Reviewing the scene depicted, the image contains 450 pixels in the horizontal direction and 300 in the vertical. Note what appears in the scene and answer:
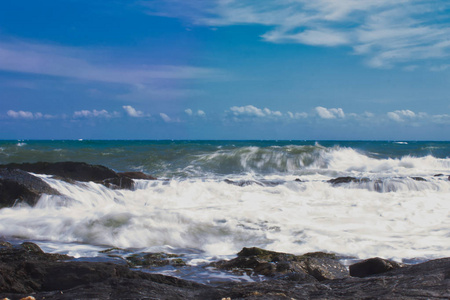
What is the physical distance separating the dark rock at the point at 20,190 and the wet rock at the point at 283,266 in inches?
199

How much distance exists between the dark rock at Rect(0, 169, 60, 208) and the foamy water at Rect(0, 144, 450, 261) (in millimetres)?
202

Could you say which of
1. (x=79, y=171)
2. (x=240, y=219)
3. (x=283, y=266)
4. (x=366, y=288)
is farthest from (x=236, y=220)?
(x=79, y=171)

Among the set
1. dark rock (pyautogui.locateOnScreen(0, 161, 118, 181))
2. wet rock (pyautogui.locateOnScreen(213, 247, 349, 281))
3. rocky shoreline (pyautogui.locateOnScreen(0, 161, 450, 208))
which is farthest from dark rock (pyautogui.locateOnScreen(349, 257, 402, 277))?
dark rock (pyautogui.locateOnScreen(0, 161, 118, 181))

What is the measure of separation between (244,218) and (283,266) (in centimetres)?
356

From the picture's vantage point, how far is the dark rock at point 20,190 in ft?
28.3

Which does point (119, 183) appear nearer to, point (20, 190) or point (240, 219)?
point (20, 190)

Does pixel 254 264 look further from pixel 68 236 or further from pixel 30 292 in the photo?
pixel 68 236

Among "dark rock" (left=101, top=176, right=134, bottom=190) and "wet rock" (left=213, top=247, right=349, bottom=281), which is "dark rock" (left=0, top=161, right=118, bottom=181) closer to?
"dark rock" (left=101, top=176, right=134, bottom=190)

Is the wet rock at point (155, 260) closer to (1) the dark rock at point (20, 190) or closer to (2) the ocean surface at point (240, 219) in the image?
(2) the ocean surface at point (240, 219)

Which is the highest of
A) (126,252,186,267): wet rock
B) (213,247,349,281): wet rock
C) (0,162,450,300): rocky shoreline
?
(0,162,450,300): rocky shoreline

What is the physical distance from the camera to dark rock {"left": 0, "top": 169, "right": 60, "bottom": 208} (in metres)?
8.62

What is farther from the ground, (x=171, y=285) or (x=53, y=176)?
(x=53, y=176)

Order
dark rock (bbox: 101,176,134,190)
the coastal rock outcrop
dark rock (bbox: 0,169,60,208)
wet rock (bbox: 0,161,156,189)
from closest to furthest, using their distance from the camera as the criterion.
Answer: dark rock (bbox: 0,169,60,208), dark rock (bbox: 101,176,134,190), the coastal rock outcrop, wet rock (bbox: 0,161,156,189)

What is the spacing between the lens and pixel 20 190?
876 cm
